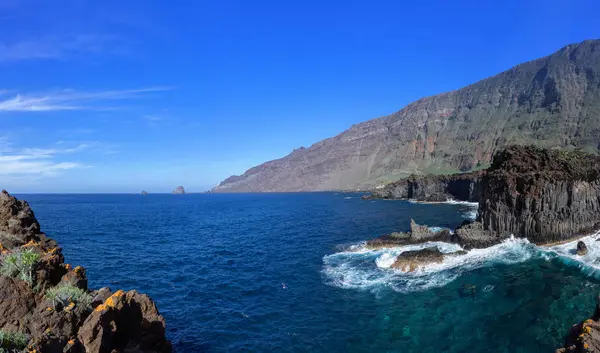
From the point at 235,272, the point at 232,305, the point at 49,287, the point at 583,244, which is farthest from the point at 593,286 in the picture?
the point at 49,287

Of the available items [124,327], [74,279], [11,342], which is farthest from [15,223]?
[11,342]

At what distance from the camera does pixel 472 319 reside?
2564 cm

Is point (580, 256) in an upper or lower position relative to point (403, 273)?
upper

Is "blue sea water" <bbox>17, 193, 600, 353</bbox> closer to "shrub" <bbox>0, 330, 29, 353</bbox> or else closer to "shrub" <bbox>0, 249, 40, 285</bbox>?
"shrub" <bbox>0, 249, 40, 285</bbox>

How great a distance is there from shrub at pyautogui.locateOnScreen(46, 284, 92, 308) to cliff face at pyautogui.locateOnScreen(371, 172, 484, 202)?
131 metres

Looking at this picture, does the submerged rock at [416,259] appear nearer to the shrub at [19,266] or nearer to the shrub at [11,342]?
the shrub at [19,266]

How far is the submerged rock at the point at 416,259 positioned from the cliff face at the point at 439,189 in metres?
98.1

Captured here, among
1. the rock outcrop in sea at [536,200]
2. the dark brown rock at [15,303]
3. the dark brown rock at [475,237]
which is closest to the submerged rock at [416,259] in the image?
the dark brown rock at [475,237]

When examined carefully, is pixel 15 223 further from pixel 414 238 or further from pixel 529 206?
pixel 529 206

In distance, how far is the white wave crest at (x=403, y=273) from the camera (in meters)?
34.1

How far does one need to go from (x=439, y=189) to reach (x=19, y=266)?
156 meters

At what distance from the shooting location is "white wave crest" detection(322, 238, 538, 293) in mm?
34062

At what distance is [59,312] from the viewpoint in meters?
13.9

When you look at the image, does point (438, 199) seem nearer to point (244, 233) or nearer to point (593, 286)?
point (244, 233)
